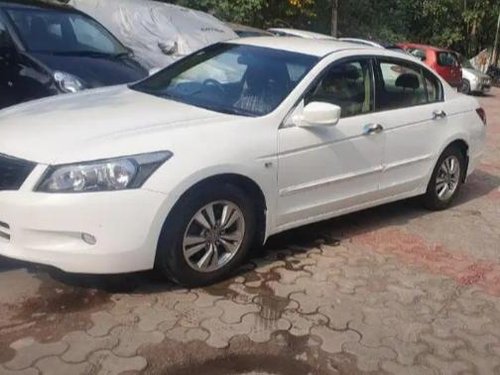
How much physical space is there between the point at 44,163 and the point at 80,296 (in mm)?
814

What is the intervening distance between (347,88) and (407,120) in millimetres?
705

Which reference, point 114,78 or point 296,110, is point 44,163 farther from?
point 114,78

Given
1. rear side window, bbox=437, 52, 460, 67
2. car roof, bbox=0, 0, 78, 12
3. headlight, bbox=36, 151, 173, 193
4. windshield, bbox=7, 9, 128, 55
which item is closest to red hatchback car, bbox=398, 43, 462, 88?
rear side window, bbox=437, 52, 460, 67

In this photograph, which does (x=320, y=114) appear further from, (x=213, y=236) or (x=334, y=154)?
(x=213, y=236)

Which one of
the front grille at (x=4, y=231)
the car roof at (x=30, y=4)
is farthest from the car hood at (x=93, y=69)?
the front grille at (x=4, y=231)

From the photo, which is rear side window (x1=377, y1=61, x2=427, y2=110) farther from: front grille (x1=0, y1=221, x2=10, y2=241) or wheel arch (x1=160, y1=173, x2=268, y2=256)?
front grille (x1=0, y1=221, x2=10, y2=241)

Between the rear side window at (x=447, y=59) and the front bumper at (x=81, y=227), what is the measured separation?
17.0 metres

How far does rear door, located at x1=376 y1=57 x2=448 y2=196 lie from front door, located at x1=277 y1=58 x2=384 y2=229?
14cm

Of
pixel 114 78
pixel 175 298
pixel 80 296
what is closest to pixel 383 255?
pixel 175 298

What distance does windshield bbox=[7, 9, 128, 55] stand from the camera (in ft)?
22.6

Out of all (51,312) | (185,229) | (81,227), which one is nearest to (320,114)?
(185,229)

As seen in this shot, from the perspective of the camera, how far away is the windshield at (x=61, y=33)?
6902 mm

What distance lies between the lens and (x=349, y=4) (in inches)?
1033

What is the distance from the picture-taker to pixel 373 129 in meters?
4.86
